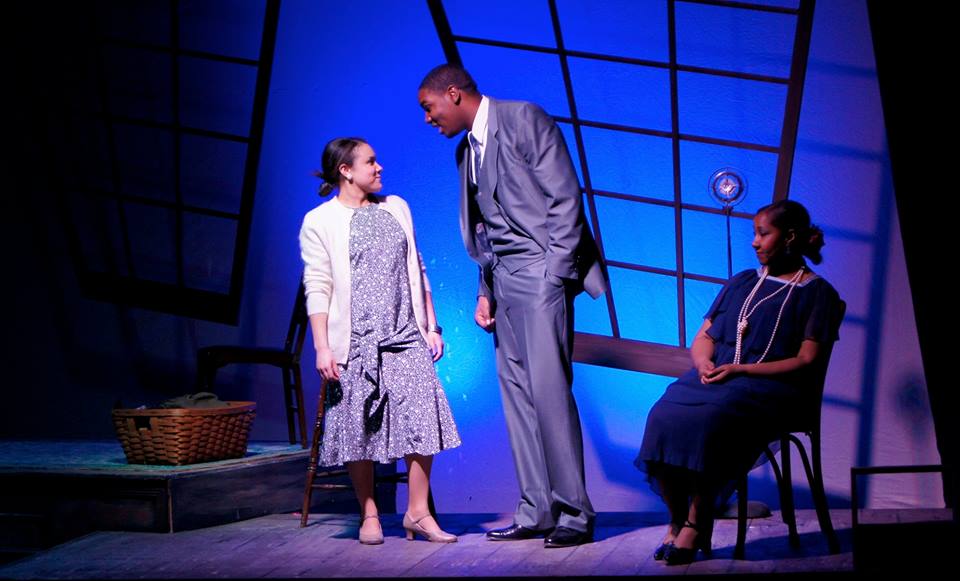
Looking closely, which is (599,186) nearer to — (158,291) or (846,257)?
(846,257)

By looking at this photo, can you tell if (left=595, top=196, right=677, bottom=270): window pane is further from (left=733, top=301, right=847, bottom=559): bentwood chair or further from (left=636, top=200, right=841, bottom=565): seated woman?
(left=733, top=301, right=847, bottom=559): bentwood chair

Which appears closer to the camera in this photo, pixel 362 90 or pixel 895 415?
pixel 895 415

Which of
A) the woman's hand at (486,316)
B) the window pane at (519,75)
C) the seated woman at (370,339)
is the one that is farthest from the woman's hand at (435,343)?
the window pane at (519,75)

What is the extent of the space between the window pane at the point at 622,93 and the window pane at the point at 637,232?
365 mm

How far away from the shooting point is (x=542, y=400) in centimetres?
351

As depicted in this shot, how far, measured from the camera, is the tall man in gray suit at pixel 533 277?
11.5 feet

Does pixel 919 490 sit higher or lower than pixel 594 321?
lower

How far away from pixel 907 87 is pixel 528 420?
5.99ft

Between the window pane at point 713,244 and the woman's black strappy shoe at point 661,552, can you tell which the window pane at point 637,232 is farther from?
the woman's black strappy shoe at point 661,552

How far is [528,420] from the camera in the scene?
3.59 m

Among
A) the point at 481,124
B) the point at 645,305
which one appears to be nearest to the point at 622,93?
the point at 645,305

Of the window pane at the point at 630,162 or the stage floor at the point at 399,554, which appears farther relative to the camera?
the window pane at the point at 630,162

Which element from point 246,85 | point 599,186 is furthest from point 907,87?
point 246,85

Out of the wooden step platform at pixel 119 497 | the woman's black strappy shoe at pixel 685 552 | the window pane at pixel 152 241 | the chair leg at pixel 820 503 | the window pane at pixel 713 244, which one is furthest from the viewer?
the window pane at pixel 152 241
